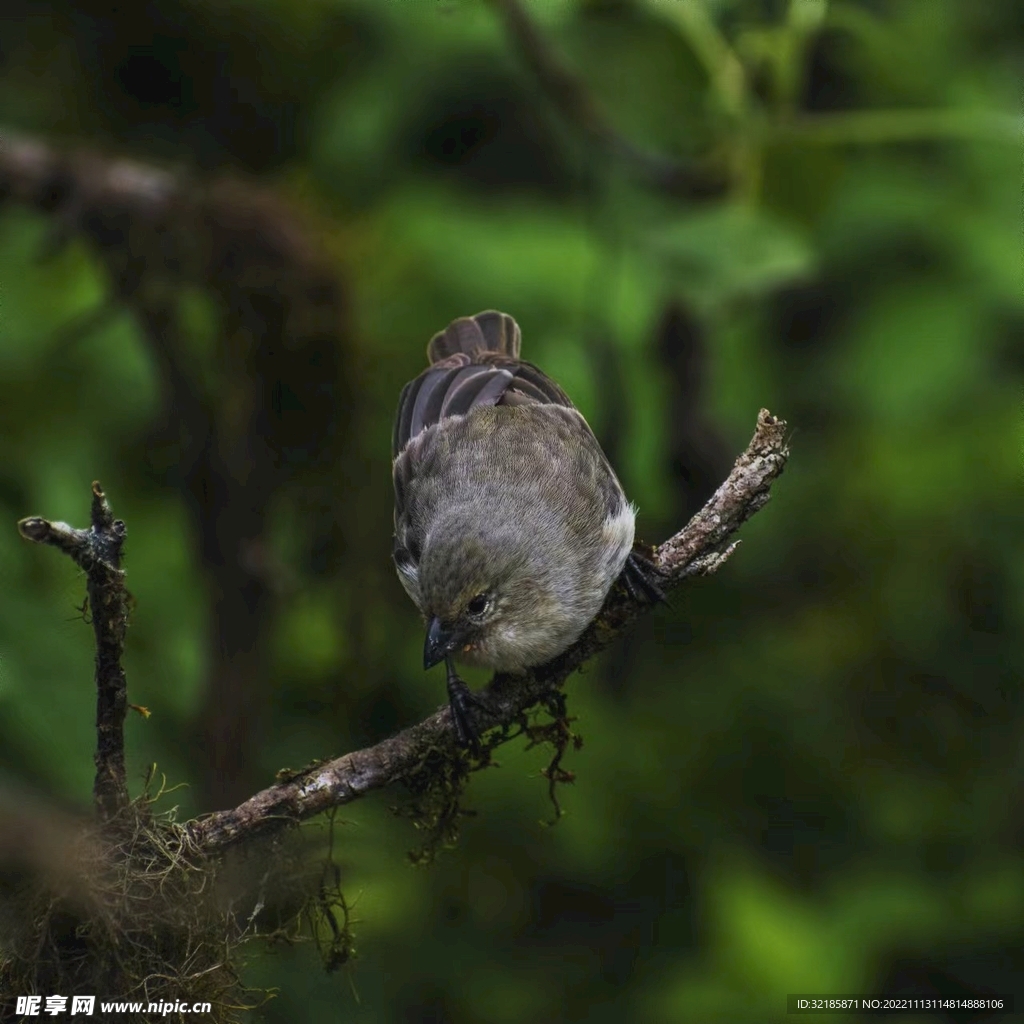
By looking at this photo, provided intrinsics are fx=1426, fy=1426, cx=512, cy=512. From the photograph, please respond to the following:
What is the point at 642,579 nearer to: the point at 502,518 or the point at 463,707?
the point at 502,518

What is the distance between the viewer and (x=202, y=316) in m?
5.95

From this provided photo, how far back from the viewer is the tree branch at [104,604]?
2.40 metres

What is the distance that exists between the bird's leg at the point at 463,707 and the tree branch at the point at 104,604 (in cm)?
86

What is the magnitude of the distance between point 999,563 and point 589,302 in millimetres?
2117

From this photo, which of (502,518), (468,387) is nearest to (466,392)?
(468,387)

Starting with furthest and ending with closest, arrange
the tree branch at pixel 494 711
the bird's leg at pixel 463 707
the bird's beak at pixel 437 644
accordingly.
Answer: the bird's beak at pixel 437 644 < the bird's leg at pixel 463 707 < the tree branch at pixel 494 711

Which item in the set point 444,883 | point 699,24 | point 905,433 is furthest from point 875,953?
point 699,24

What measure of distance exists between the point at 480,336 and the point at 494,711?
2190 mm

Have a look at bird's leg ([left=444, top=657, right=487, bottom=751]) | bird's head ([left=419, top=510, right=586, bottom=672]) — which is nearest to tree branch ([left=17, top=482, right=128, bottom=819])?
bird's leg ([left=444, top=657, right=487, bottom=751])

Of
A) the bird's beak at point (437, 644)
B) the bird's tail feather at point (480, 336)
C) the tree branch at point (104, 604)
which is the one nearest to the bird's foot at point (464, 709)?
the bird's beak at point (437, 644)

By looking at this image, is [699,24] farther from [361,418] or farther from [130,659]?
[130,659]

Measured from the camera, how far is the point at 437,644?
4.14 meters

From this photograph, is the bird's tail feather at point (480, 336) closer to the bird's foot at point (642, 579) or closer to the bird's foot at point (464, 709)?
the bird's foot at point (642, 579)

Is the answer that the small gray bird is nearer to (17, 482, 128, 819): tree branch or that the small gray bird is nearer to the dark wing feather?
the dark wing feather
